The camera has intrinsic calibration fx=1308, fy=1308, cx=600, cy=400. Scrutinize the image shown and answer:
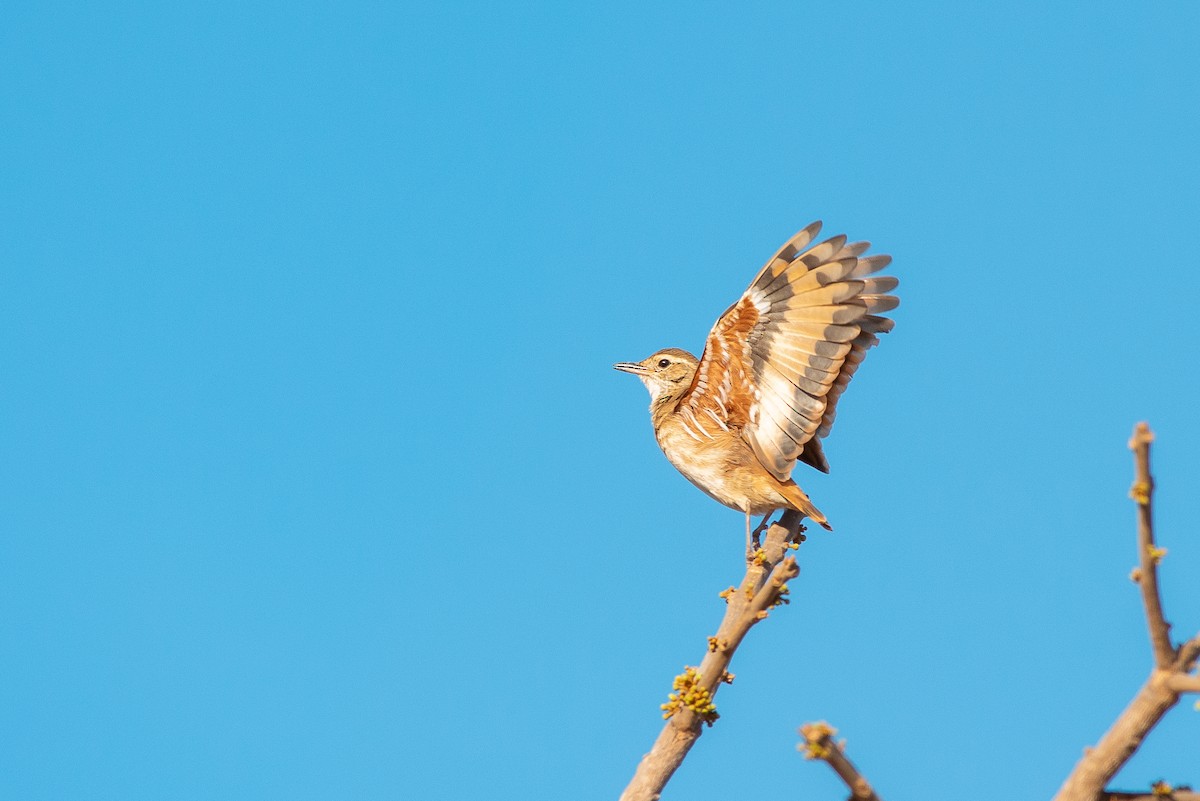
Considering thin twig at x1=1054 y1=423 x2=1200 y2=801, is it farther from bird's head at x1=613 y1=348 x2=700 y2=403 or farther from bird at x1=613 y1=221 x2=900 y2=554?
bird's head at x1=613 y1=348 x2=700 y2=403

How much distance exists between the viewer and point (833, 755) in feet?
14.7

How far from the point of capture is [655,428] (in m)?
10.4

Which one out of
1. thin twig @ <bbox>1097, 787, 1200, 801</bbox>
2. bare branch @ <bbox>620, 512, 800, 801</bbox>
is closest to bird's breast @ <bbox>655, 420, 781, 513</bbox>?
bare branch @ <bbox>620, 512, 800, 801</bbox>

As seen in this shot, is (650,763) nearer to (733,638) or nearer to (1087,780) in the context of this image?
(733,638)

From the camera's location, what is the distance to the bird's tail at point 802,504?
852 cm

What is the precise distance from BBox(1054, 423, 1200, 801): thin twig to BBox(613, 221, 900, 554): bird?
3462 millimetres

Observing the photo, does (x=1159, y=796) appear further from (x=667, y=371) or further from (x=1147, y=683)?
(x=667, y=371)

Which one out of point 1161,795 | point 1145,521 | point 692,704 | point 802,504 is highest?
point 802,504

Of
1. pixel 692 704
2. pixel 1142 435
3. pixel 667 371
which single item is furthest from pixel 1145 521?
pixel 667 371

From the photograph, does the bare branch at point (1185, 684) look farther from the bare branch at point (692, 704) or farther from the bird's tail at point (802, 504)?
the bird's tail at point (802, 504)

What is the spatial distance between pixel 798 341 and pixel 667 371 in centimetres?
251

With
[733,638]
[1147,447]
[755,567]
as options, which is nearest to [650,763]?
[733,638]

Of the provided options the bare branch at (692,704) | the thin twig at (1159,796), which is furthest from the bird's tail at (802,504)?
the thin twig at (1159,796)

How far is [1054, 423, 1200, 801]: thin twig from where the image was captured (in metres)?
4.41
